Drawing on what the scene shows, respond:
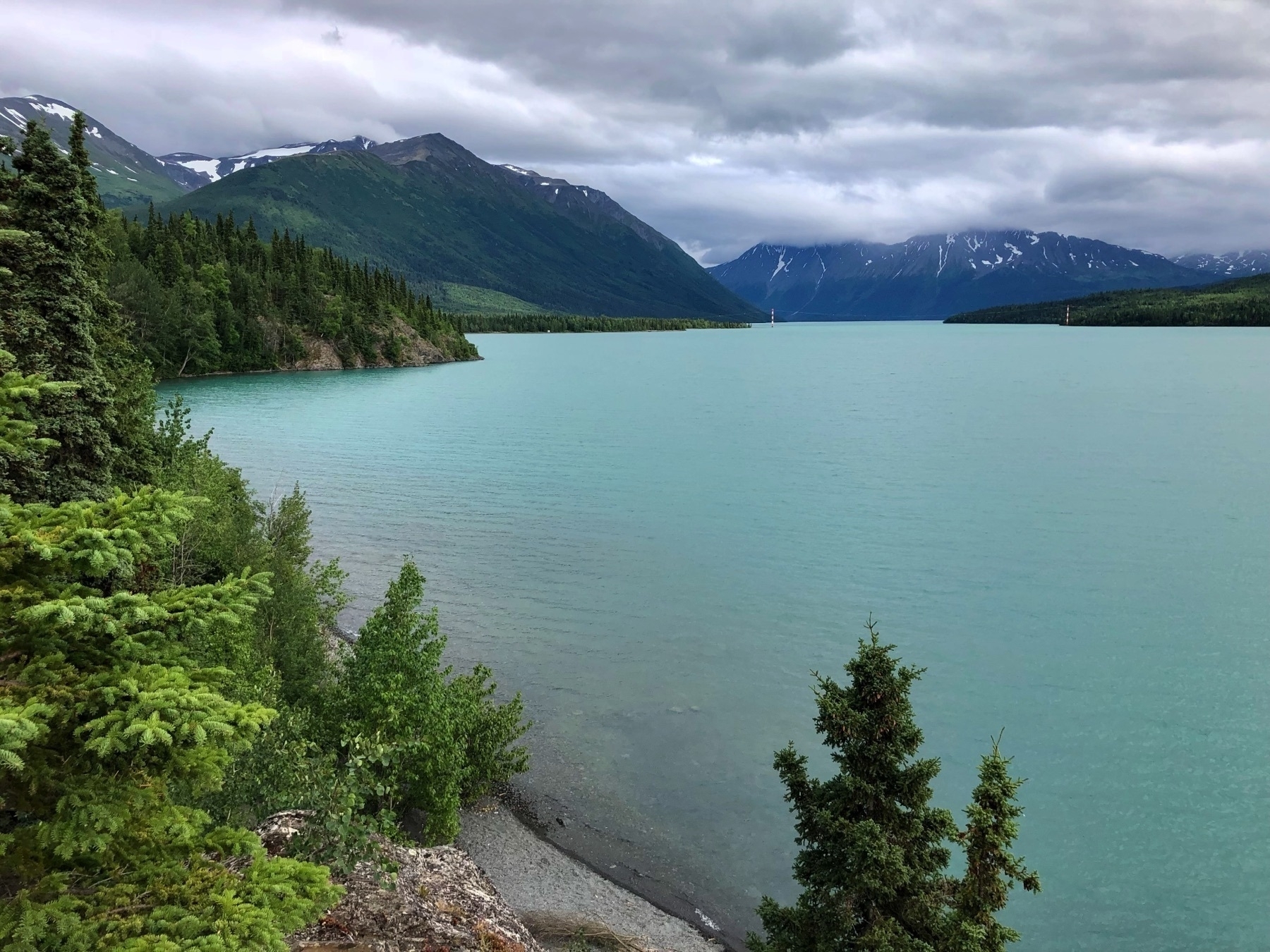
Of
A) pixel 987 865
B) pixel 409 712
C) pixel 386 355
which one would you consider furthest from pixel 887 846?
pixel 386 355

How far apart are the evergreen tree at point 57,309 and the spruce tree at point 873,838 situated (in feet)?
65.4

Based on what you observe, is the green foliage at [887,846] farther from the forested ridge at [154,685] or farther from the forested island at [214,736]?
the forested ridge at [154,685]

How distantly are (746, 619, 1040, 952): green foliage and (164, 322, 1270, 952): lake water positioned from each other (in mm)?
6925

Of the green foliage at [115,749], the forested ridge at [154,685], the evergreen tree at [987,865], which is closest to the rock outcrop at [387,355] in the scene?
the forested ridge at [154,685]

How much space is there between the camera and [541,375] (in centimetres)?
15200

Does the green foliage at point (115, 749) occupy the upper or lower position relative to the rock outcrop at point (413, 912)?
upper

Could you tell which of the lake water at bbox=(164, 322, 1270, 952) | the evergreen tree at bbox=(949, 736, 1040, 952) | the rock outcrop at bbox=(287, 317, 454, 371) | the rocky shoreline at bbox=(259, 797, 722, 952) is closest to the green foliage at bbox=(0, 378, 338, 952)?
the rocky shoreline at bbox=(259, 797, 722, 952)

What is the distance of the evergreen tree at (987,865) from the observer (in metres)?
11.8

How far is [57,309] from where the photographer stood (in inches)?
934

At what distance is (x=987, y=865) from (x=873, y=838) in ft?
5.66

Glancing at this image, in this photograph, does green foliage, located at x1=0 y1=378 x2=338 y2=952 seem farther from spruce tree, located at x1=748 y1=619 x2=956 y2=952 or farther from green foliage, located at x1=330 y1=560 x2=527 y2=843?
green foliage, located at x1=330 y1=560 x2=527 y2=843

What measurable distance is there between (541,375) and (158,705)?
148 metres

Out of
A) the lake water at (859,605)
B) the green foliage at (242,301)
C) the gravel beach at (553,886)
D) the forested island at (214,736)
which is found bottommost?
the gravel beach at (553,886)

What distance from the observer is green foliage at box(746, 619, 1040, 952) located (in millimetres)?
12078
